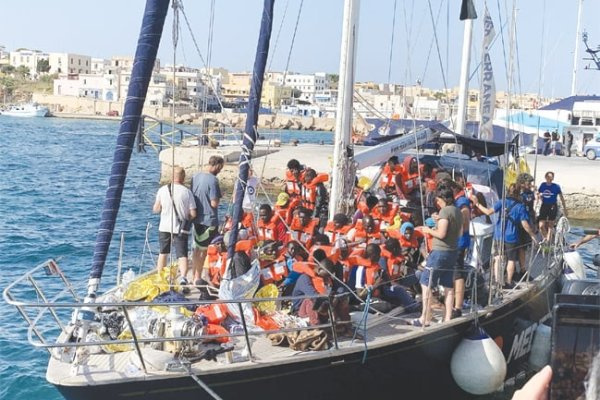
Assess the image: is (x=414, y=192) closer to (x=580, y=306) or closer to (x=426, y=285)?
(x=426, y=285)

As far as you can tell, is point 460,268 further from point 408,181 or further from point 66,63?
point 66,63

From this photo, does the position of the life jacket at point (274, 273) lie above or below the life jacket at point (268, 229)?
below

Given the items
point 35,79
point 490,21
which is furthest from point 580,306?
point 35,79

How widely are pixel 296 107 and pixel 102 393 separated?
422ft

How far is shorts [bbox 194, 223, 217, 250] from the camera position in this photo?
10.8 m

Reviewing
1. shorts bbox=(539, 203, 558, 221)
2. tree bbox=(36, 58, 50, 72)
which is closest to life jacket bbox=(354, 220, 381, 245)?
shorts bbox=(539, 203, 558, 221)

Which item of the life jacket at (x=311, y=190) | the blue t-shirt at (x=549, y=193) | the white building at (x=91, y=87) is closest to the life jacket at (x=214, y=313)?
the life jacket at (x=311, y=190)

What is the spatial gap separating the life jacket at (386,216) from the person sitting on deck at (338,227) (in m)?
0.84

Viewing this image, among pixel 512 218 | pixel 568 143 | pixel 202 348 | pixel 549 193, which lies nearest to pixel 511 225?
pixel 512 218

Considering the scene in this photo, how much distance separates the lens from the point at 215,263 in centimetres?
1019

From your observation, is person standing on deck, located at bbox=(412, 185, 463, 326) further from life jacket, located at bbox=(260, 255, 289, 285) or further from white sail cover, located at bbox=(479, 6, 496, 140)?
white sail cover, located at bbox=(479, 6, 496, 140)

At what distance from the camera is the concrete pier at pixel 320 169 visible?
31172 mm

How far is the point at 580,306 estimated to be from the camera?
468cm

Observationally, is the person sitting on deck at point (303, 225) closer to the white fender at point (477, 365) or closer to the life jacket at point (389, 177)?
the white fender at point (477, 365)
